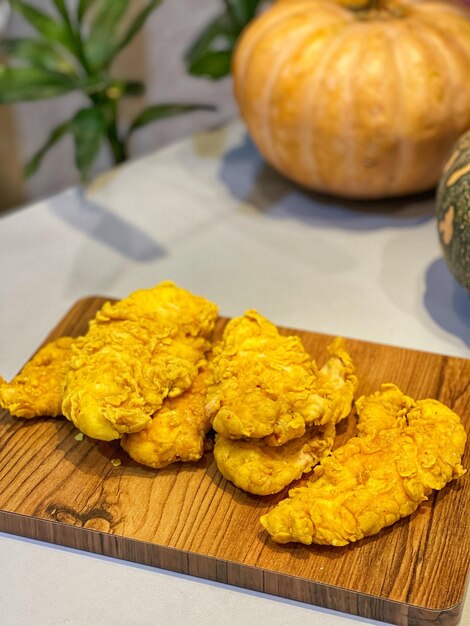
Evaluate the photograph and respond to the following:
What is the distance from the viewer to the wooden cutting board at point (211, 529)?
0.85 meters

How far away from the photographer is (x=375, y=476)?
2.98 ft

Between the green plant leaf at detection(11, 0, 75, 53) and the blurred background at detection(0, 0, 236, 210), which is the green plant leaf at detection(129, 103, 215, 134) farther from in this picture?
the blurred background at detection(0, 0, 236, 210)

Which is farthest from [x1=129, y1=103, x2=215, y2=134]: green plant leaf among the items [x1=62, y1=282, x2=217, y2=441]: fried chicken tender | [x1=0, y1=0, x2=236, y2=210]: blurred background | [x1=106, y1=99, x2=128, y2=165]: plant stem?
[x1=62, y1=282, x2=217, y2=441]: fried chicken tender

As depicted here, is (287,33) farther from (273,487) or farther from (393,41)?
(273,487)

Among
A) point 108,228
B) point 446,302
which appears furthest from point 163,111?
point 446,302

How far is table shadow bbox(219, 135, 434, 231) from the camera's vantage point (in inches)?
64.2

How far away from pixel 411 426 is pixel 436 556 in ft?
0.53

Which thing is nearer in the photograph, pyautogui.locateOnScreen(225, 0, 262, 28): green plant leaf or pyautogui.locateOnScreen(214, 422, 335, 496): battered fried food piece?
pyautogui.locateOnScreen(214, 422, 335, 496): battered fried food piece


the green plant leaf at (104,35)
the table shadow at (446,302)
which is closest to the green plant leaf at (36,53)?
the green plant leaf at (104,35)

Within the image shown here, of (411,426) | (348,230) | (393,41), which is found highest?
(393,41)

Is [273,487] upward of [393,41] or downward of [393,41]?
downward

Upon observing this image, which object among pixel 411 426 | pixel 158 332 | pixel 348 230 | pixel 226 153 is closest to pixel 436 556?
pixel 411 426

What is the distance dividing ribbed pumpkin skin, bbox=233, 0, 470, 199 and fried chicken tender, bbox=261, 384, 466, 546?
0.66 m

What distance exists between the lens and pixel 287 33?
1566 millimetres
